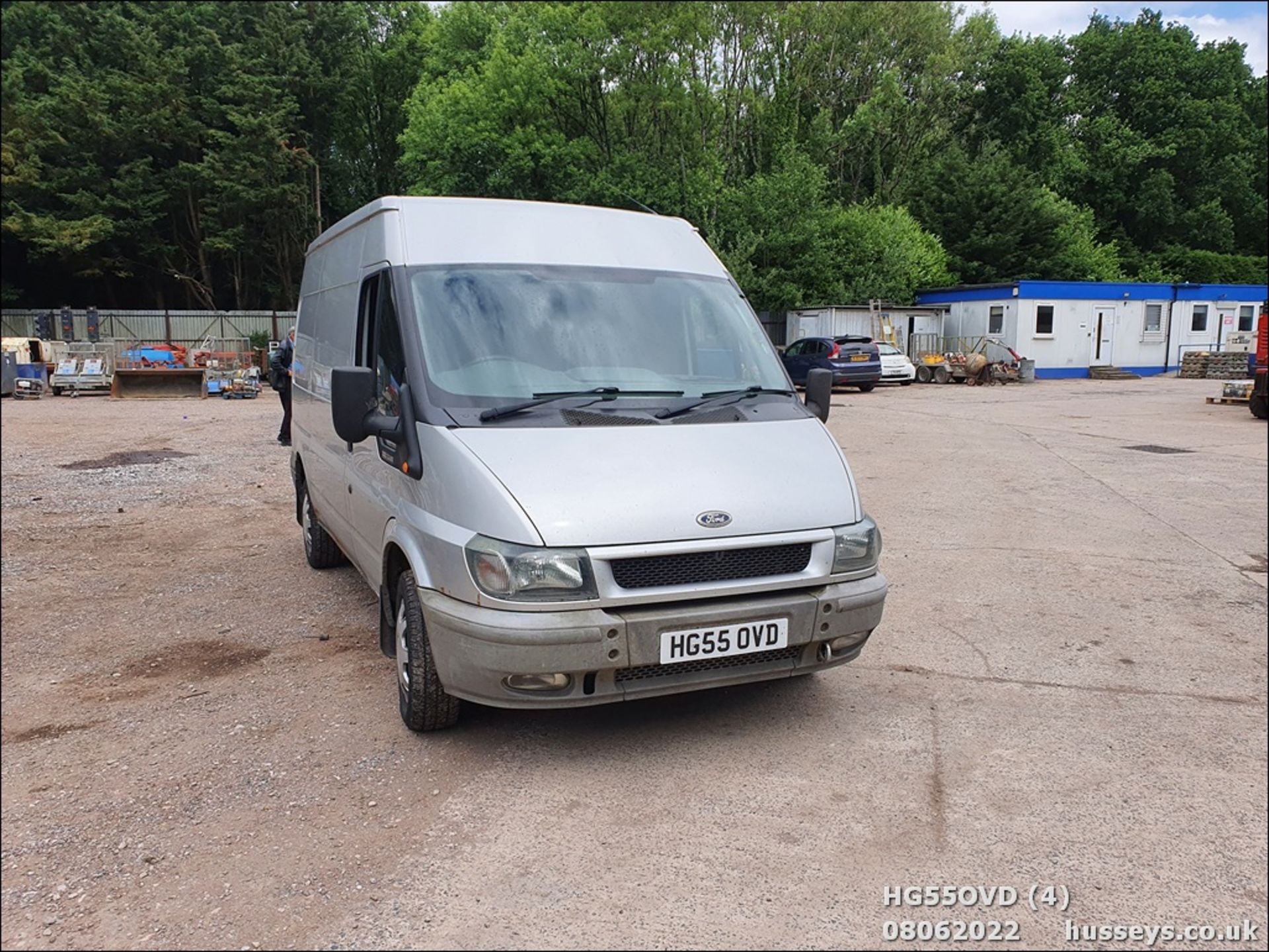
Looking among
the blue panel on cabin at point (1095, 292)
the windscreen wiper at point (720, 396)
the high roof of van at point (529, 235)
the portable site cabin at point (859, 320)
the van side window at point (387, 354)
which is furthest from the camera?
the portable site cabin at point (859, 320)

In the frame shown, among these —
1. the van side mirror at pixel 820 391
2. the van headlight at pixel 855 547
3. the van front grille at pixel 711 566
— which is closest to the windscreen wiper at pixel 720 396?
the van side mirror at pixel 820 391

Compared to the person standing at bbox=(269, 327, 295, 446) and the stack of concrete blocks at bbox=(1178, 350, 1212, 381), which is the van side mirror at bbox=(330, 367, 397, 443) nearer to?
the person standing at bbox=(269, 327, 295, 446)

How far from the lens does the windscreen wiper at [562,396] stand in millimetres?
4008

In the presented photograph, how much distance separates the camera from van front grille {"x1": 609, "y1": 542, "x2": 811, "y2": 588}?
3.59m

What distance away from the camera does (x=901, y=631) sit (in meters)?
5.62

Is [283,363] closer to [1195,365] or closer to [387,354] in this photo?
[387,354]

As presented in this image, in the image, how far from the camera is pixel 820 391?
17.3 feet

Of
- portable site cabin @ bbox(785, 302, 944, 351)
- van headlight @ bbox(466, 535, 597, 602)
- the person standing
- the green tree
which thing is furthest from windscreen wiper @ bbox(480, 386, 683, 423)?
the green tree

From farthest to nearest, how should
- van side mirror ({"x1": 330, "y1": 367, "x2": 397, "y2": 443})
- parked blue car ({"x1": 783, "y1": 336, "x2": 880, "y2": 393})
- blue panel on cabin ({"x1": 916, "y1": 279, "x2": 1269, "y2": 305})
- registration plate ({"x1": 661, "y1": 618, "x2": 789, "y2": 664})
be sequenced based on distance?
blue panel on cabin ({"x1": 916, "y1": 279, "x2": 1269, "y2": 305}) → parked blue car ({"x1": 783, "y1": 336, "x2": 880, "y2": 393}) → van side mirror ({"x1": 330, "y1": 367, "x2": 397, "y2": 443}) → registration plate ({"x1": 661, "y1": 618, "x2": 789, "y2": 664})

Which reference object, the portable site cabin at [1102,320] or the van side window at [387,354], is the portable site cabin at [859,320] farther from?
the van side window at [387,354]

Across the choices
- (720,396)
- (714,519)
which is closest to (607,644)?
(714,519)

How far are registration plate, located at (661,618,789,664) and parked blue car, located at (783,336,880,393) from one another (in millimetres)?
23740

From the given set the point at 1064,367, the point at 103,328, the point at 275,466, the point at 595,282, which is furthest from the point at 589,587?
the point at 103,328

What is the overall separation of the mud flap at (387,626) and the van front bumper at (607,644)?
64 cm
